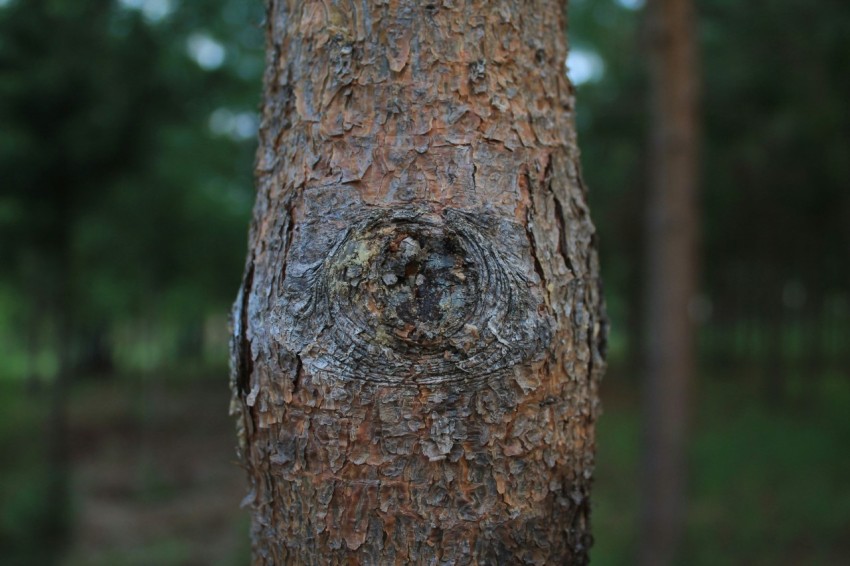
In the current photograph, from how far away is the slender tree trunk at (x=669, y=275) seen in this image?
18.1 feet

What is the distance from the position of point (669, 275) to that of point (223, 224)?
6998mm

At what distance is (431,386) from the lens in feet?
3.39

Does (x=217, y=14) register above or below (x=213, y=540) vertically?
above

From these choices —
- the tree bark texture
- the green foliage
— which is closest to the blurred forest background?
the green foliage

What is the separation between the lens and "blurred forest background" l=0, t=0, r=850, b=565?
23.0 feet

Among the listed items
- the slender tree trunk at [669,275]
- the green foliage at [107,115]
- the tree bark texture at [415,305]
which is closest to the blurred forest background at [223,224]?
the green foliage at [107,115]

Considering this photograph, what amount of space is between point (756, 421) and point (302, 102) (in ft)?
50.6

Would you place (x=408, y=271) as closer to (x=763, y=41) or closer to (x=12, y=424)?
(x=763, y=41)

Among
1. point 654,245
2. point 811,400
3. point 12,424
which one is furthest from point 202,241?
point 811,400

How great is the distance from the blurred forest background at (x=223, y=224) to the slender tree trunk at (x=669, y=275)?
3.61 ft

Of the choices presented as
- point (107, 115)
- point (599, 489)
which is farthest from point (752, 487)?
point (107, 115)

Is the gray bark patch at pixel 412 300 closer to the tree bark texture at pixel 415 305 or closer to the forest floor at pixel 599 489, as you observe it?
the tree bark texture at pixel 415 305

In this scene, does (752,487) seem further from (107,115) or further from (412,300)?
(412,300)

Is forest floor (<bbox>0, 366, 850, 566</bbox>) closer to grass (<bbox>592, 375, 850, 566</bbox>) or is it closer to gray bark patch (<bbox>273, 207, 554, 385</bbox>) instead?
grass (<bbox>592, 375, 850, 566</bbox>)
